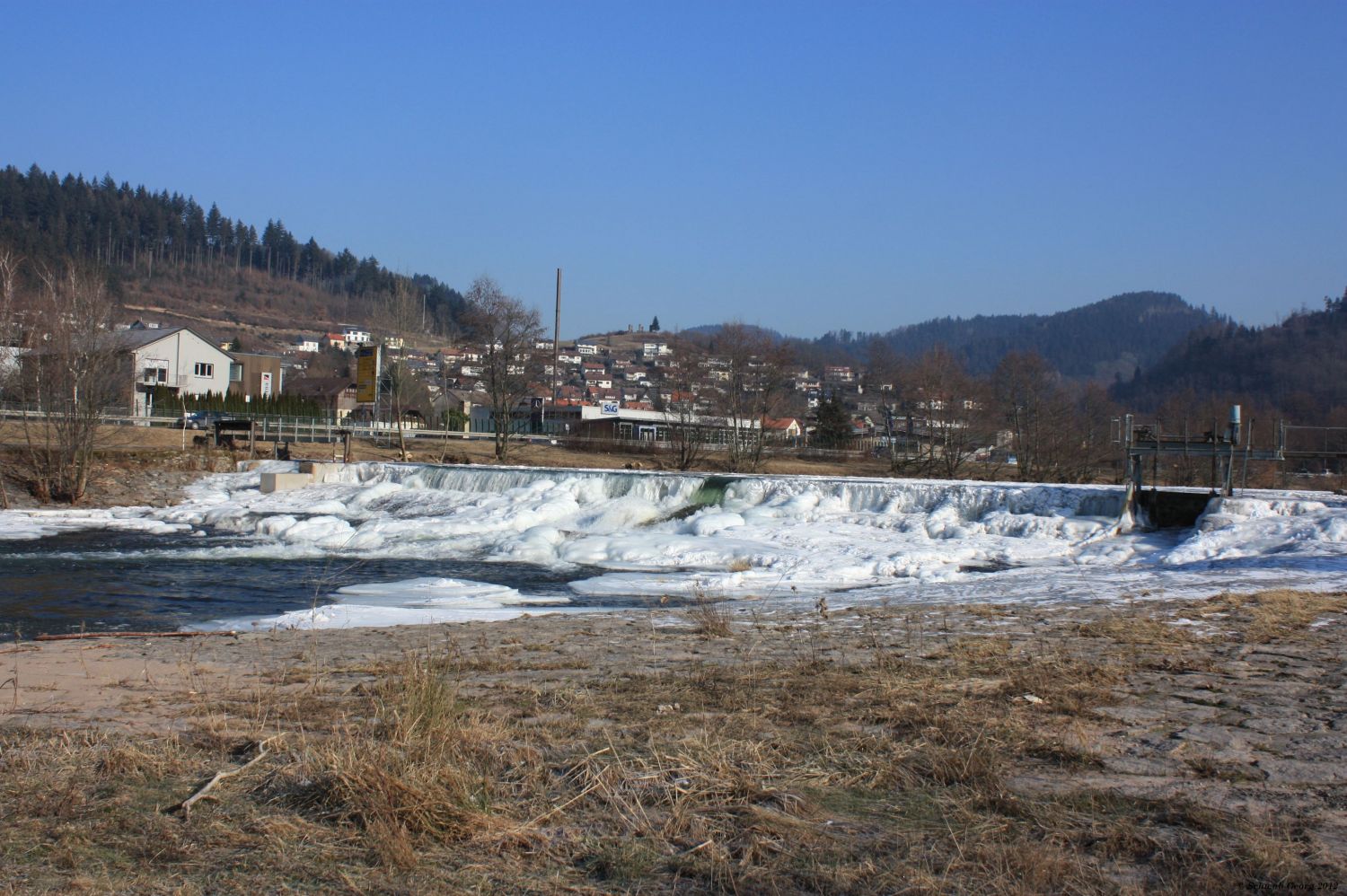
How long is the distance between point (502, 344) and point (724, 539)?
97.5 ft

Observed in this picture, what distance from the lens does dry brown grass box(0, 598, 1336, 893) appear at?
3.95 metres

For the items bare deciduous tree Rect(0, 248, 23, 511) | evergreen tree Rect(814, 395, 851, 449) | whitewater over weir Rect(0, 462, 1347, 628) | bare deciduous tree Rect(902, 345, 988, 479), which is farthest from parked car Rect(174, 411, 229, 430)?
evergreen tree Rect(814, 395, 851, 449)

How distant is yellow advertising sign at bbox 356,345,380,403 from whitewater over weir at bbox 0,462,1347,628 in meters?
16.6

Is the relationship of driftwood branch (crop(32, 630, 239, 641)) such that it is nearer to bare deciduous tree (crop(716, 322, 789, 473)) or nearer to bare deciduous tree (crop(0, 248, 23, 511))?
bare deciduous tree (crop(0, 248, 23, 511))

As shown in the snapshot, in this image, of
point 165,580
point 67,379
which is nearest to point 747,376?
point 67,379

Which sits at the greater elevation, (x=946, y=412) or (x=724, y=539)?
(x=946, y=412)

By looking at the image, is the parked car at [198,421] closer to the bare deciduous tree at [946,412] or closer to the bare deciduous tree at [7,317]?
the bare deciduous tree at [7,317]

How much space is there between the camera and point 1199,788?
4973 millimetres

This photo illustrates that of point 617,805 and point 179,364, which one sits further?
point 179,364

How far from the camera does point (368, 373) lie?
51094 millimetres

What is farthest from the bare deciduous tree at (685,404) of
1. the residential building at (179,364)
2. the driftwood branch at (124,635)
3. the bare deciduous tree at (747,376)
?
the residential building at (179,364)

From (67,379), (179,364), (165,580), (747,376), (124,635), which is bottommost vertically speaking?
(165,580)

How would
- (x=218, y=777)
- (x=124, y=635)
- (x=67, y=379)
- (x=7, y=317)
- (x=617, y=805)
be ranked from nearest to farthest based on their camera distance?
(x=617, y=805) → (x=218, y=777) → (x=124, y=635) → (x=67, y=379) → (x=7, y=317)

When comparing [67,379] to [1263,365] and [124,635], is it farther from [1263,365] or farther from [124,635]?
[1263,365]
